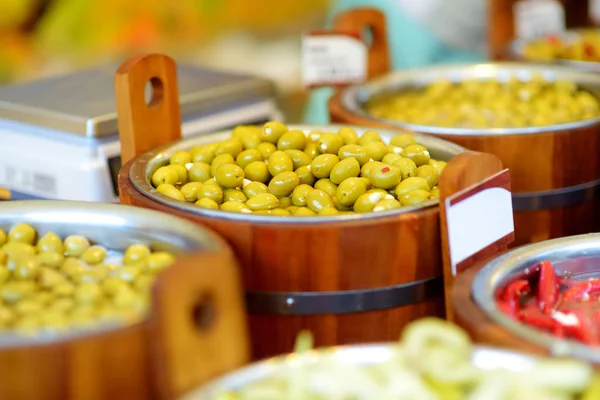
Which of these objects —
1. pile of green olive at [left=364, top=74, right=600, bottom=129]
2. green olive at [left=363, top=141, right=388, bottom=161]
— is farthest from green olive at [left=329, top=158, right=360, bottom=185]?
pile of green olive at [left=364, top=74, right=600, bottom=129]

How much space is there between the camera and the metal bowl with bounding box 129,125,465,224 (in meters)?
1.77

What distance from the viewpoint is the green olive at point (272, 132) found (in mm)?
2322

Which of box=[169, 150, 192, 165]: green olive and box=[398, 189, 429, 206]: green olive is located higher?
box=[169, 150, 192, 165]: green olive

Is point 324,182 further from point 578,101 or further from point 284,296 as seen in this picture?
point 578,101

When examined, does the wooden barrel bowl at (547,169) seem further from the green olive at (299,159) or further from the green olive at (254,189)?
the green olive at (254,189)

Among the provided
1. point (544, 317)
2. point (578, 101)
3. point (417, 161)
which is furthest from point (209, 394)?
point (578, 101)

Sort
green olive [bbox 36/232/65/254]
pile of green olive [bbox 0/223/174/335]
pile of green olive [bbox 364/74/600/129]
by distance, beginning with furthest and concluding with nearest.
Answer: pile of green olive [bbox 364/74/600/129] < green olive [bbox 36/232/65/254] < pile of green olive [bbox 0/223/174/335]

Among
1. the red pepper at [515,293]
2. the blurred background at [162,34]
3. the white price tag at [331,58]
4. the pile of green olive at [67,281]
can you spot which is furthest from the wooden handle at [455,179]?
the blurred background at [162,34]

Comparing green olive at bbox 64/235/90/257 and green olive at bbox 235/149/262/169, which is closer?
green olive at bbox 64/235/90/257

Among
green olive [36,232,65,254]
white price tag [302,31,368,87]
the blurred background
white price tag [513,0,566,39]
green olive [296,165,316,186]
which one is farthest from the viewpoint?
white price tag [513,0,566,39]

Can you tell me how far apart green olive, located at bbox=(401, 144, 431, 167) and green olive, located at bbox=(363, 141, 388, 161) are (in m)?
0.06

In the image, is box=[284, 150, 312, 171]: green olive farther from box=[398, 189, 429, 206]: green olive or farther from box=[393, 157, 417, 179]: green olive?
box=[398, 189, 429, 206]: green olive

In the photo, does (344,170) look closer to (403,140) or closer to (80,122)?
(403,140)

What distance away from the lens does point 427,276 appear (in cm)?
186
